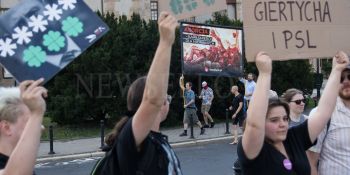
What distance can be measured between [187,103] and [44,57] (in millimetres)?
13547

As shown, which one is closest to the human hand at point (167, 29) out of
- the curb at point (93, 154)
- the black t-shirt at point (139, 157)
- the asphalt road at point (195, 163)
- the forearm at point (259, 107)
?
the black t-shirt at point (139, 157)

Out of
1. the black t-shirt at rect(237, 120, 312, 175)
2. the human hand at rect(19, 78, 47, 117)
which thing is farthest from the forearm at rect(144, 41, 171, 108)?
the black t-shirt at rect(237, 120, 312, 175)

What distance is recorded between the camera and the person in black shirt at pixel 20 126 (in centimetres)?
254

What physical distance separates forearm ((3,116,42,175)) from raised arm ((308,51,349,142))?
6.24 feet

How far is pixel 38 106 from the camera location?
264cm

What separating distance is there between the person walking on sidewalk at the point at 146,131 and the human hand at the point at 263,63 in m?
0.68

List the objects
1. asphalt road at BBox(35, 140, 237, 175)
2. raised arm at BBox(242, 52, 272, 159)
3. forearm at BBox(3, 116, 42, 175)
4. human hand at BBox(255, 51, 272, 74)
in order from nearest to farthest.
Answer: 1. forearm at BBox(3, 116, 42, 175)
2. raised arm at BBox(242, 52, 272, 159)
3. human hand at BBox(255, 51, 272, 74)
4. asphalt road at BBox(35, 140, 237, 175)

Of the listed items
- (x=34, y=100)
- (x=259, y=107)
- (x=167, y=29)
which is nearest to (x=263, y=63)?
(x=259, y=107)

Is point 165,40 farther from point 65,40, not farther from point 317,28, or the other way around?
point 317,28

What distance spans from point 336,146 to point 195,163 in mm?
8112

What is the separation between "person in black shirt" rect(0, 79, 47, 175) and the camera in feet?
8.35

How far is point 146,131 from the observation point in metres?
2.79

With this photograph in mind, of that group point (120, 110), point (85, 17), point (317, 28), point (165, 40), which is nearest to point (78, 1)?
point (85, 17)

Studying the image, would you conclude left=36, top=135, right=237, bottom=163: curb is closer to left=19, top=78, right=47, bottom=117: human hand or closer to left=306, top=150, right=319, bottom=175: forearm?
left=306, top=150, right=319, bottom=175: forearm
